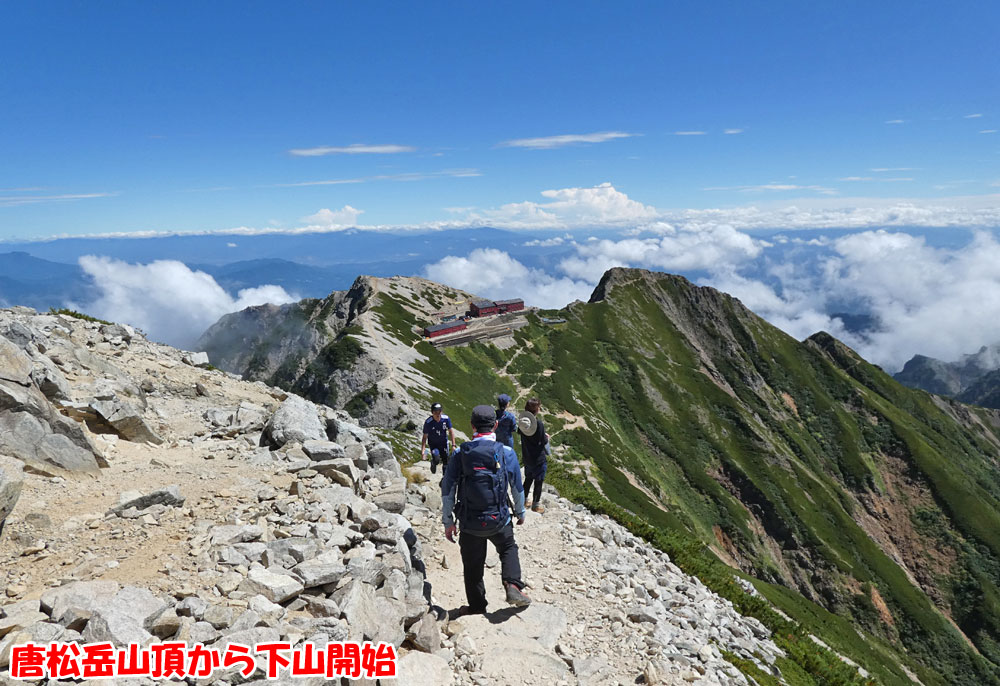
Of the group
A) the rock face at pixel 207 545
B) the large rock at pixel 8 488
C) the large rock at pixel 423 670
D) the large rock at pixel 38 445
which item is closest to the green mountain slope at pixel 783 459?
the large rock at pixel 423 670

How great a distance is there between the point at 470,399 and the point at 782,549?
197 ft

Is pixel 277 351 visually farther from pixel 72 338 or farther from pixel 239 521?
pixel 239 521

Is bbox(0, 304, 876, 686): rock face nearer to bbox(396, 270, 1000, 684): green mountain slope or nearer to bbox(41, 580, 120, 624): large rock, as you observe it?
bbox(41, 580, 120, 624): large rock

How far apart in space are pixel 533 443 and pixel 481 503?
6.94 m

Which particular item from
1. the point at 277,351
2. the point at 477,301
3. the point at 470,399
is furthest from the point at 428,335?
the point at 277,351

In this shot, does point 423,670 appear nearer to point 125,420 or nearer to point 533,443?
point 533,443

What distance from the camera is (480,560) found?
9914mm

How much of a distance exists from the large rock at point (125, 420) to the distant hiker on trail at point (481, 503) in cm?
1083

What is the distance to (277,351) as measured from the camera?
470ft

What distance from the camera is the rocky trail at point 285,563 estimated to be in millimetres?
7324

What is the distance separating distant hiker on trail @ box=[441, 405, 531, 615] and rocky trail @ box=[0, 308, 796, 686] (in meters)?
0.71

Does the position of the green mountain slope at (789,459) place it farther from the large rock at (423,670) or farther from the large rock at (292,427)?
the large rock at (423,670)

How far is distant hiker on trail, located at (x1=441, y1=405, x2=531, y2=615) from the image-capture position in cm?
952


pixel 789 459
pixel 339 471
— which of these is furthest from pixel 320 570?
pixel 789 459
